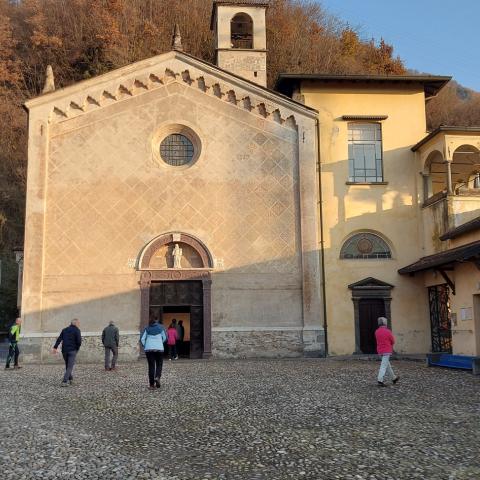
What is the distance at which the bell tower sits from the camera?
75.9 ft

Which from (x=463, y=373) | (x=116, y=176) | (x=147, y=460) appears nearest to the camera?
(x=147, y=460)

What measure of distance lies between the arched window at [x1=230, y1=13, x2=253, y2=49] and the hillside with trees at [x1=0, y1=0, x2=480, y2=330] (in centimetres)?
1181

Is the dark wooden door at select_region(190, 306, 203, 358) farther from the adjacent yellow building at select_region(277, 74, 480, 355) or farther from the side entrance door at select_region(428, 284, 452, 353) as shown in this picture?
the side entrance door at select_region(428, 284, 452, 353)

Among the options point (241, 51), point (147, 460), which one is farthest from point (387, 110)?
point (147, 460)

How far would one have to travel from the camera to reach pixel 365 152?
21828 mm

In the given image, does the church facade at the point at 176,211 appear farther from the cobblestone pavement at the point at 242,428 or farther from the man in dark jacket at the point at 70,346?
the man in dark jacket at the point at 70,346

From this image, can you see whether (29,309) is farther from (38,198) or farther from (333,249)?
(333,249)

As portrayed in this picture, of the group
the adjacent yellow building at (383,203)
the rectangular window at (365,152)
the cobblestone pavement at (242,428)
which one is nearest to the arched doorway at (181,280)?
the adjacent yellow building at (383,203)

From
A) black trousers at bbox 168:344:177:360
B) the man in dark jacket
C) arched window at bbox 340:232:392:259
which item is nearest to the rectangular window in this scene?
arched window at bbox 340:232:392:259

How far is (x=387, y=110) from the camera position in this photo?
2197 centimetres

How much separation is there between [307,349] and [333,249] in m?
4.04

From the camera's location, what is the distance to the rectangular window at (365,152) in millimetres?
21656

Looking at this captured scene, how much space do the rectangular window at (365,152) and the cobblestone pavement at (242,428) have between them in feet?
33.4

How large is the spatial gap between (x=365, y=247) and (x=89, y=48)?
25.7 metres
